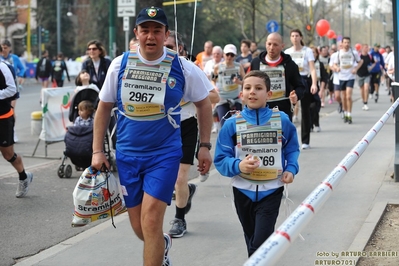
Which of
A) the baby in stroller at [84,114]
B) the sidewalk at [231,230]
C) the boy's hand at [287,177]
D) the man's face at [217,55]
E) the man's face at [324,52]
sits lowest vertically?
the sidewalk at [231,230]

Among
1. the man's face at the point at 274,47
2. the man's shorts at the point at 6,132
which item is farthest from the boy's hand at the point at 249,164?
the man's shorts at the point at 6,132

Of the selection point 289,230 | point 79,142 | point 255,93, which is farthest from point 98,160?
point 79,142

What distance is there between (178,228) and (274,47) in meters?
2.43

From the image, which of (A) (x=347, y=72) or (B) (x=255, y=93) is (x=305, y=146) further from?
(B) (x=255, y=93)

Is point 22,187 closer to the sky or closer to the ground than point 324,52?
closer to the ground

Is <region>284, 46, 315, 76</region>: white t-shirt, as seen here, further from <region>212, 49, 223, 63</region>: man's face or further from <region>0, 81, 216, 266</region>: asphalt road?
<region>0, 81, 216, 266</region>: asphalt road

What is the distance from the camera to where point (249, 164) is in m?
4.78

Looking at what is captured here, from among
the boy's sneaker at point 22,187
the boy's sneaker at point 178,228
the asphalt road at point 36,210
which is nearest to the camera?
the asphalt road at point 36,210

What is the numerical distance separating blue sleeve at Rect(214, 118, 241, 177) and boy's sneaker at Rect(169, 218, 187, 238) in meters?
2.02

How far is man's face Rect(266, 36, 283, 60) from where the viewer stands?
8172 mm

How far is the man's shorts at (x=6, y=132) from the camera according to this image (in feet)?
28.4

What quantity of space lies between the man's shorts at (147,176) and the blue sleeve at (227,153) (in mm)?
274

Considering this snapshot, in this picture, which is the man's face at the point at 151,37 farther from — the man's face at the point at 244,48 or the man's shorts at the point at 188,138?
the man's face at the point at 244,48

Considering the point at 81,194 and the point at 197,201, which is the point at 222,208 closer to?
the point at 197,201
